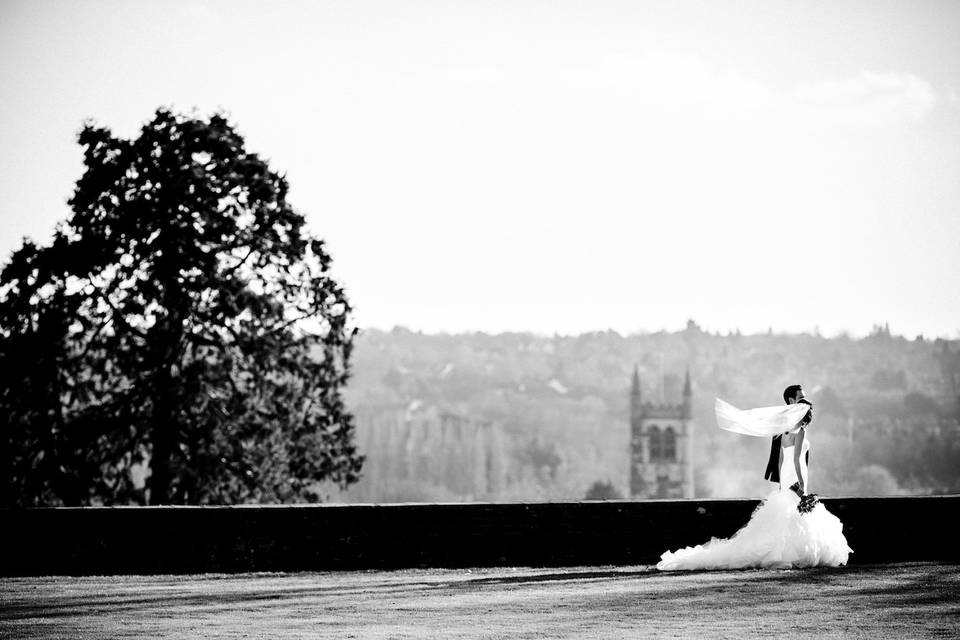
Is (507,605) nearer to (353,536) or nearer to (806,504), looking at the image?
(806,504)

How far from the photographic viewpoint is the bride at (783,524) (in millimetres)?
15984

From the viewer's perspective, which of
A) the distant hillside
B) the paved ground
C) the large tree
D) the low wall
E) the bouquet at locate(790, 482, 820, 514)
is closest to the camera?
the paved ground

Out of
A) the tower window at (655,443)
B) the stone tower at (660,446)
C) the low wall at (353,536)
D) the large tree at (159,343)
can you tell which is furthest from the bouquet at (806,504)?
the tower window at (655,443)

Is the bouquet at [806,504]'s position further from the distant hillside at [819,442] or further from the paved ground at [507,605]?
the distant hillside at [819,442]

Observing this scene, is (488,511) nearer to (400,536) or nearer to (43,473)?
(400,536)

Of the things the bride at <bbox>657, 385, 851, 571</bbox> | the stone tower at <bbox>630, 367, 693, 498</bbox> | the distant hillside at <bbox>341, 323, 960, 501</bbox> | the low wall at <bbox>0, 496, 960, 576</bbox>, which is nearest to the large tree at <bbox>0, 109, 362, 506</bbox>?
the low wall at <bbox>0, 496, 960, 576</bbox>

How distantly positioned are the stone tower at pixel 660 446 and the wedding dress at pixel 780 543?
15368cm

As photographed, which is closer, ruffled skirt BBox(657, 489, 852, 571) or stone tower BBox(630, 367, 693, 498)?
ruffled skirt BBox(657, 489, 852, 571)

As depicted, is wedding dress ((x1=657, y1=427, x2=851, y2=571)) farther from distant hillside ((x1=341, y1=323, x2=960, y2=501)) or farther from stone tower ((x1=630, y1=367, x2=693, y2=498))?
stone tower ((x1=630, y1=367, x2=693, y2=498))

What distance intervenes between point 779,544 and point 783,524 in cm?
27

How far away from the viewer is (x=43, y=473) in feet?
99.3

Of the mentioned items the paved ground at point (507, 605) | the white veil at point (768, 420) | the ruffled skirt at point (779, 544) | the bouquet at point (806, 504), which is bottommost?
the paved ground at point (507, 605)

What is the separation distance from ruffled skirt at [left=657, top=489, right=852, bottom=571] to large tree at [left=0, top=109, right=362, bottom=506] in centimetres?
1614

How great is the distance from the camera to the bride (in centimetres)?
1598
